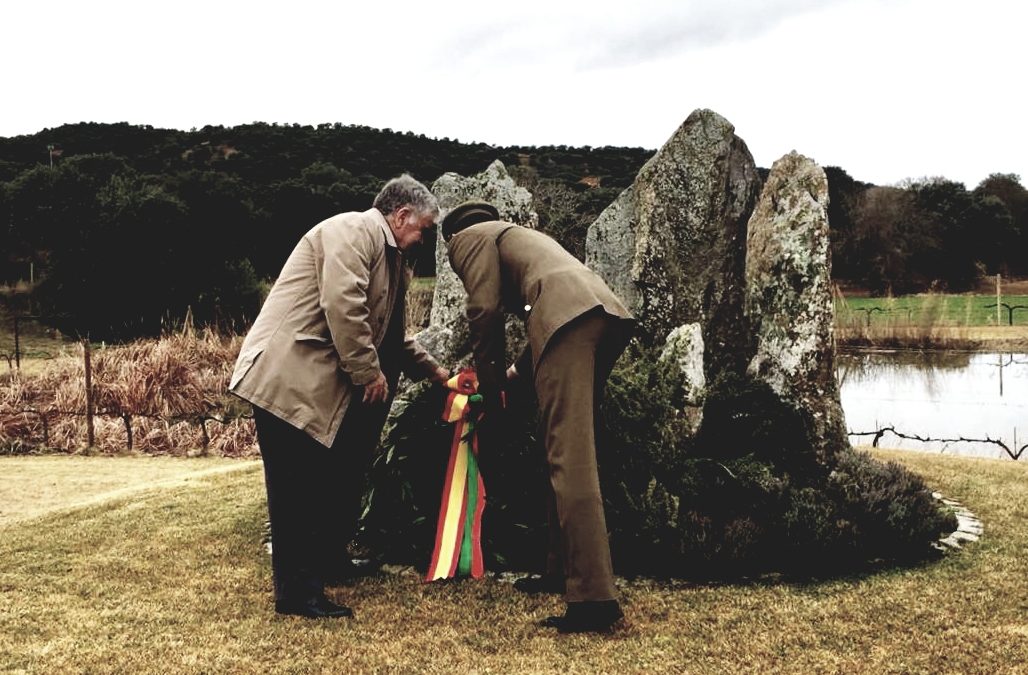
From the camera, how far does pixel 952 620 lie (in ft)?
13.9

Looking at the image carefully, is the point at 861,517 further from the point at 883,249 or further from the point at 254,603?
the point at 883,249

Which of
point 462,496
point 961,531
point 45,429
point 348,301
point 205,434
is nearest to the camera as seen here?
point 348,301

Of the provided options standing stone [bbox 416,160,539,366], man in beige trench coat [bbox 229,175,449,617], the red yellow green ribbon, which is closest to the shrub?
the red yellow green ribbon

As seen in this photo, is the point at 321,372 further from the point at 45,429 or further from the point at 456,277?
the point at 45,429

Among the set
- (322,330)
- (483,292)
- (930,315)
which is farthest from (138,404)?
(930,315)

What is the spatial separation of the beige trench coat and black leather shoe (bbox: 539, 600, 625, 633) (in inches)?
53.3

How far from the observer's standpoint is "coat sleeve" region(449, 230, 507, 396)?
4.29 m

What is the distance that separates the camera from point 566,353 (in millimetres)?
4133

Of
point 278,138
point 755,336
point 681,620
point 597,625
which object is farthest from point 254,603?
point 278,138

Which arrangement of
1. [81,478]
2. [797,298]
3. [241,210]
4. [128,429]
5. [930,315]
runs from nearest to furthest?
[797,298]
[81,478]
[128,429]
[930,315]
[241,210]

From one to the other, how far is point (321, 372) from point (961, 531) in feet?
13.5

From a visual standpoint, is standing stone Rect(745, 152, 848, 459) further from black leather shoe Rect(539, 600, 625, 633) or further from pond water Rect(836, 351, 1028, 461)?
pond water Rect(836, 351, 1028, 461)

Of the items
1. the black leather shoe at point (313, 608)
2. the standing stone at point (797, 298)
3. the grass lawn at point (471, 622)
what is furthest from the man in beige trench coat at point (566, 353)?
the standing stone at point (797, 298)

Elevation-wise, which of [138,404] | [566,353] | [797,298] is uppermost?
[797,298]
